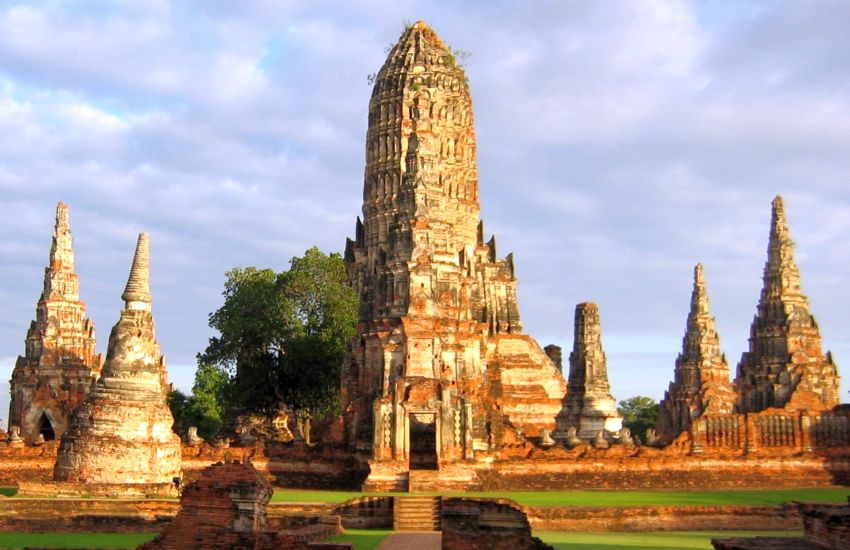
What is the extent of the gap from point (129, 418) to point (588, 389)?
76.3 ft

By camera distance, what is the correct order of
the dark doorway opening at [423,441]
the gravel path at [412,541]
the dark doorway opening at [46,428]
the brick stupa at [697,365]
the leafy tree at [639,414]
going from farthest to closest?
the leafy tree at [639,414]
the brick stupa at [697,365]
the dark doorway opening at [46,428]
the dark doorway opening at [423,441]
the gravel path at [412,541]

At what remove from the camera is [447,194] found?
2201 inches

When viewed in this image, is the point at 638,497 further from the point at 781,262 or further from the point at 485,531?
the point at 781,262

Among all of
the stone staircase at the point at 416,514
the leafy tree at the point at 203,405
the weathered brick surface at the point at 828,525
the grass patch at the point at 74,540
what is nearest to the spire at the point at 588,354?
the leafy tree at the point at 203,405

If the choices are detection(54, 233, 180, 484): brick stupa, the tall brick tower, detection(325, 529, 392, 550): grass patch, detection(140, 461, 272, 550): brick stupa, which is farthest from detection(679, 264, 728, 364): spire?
detection(140, 461, 272, 550): brick stupa

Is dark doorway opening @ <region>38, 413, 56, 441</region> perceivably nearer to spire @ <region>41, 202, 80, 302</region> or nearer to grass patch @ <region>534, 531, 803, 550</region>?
spire @ <region>41, 202, 80, 302</region>

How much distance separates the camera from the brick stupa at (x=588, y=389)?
157 ft

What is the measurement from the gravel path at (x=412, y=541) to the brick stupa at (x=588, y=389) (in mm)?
23393

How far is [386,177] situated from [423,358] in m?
22.3

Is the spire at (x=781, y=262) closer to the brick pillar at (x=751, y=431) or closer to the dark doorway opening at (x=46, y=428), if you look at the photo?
the brick pillar at (x=751, y=431)

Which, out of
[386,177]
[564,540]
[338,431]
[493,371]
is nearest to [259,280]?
[386,177]

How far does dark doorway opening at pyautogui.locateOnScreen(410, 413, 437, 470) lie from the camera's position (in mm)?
33250

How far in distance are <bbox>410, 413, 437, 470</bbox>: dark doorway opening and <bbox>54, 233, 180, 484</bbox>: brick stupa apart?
22.7ft

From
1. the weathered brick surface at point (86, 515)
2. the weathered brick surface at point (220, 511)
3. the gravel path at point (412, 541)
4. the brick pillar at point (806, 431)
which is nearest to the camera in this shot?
the weathered brick surface at point (220, 511)
